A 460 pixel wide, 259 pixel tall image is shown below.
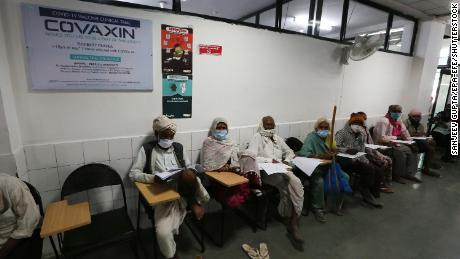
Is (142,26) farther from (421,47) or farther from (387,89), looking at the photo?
(421,47)

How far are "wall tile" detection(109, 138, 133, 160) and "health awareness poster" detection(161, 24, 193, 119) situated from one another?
0.48m

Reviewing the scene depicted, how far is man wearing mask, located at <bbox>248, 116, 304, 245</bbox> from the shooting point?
2.56 m

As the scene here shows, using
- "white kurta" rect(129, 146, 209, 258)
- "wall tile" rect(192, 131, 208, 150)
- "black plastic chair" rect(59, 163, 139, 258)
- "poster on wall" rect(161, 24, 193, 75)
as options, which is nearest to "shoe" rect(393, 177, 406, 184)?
"wall tile" rect(192, 131, 208, 150)

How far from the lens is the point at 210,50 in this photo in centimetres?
259

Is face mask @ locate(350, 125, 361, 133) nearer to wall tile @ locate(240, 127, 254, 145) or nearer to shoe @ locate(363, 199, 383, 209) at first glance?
shoe @ locate(363, 199, 383, 209)

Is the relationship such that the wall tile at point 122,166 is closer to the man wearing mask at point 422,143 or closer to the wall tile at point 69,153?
the wall tile at point 69,153

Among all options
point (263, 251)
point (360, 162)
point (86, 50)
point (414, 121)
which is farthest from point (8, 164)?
point (414, 121)

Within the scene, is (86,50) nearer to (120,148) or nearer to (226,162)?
(120,148)

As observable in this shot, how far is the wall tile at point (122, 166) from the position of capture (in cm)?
226

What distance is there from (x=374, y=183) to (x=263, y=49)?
8.09 feet

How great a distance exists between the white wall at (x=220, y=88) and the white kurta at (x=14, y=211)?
544 mm

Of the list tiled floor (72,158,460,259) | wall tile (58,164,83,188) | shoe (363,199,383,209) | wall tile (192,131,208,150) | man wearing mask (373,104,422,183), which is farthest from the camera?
man wearing mask (373,104,422,183)

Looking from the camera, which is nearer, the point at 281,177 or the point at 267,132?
the point at 281,177

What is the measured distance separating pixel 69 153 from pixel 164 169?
0.81m
